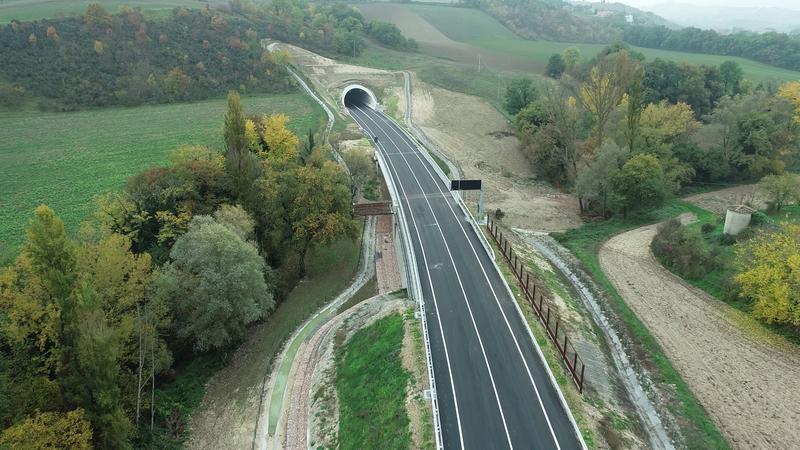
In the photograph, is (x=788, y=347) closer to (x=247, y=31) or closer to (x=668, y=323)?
(x=668, y=323)

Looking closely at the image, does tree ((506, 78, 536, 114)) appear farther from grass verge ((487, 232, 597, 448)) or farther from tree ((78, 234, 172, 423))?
tree ((78, 234, 172, 423))

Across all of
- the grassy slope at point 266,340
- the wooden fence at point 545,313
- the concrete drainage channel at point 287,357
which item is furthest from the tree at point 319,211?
the wooden fence at point 545,313

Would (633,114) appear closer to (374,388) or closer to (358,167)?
(358,167)

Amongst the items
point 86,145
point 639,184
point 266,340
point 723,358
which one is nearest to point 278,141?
point 266,340

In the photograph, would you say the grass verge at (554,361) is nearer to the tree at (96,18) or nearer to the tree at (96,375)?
the tree at (96,375)

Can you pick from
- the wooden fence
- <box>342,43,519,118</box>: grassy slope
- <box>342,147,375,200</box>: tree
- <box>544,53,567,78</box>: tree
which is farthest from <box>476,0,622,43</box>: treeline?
the wooden fence

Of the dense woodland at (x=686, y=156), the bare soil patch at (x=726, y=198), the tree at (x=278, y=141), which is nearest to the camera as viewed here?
the dense woodland at (x=686, y=156)
